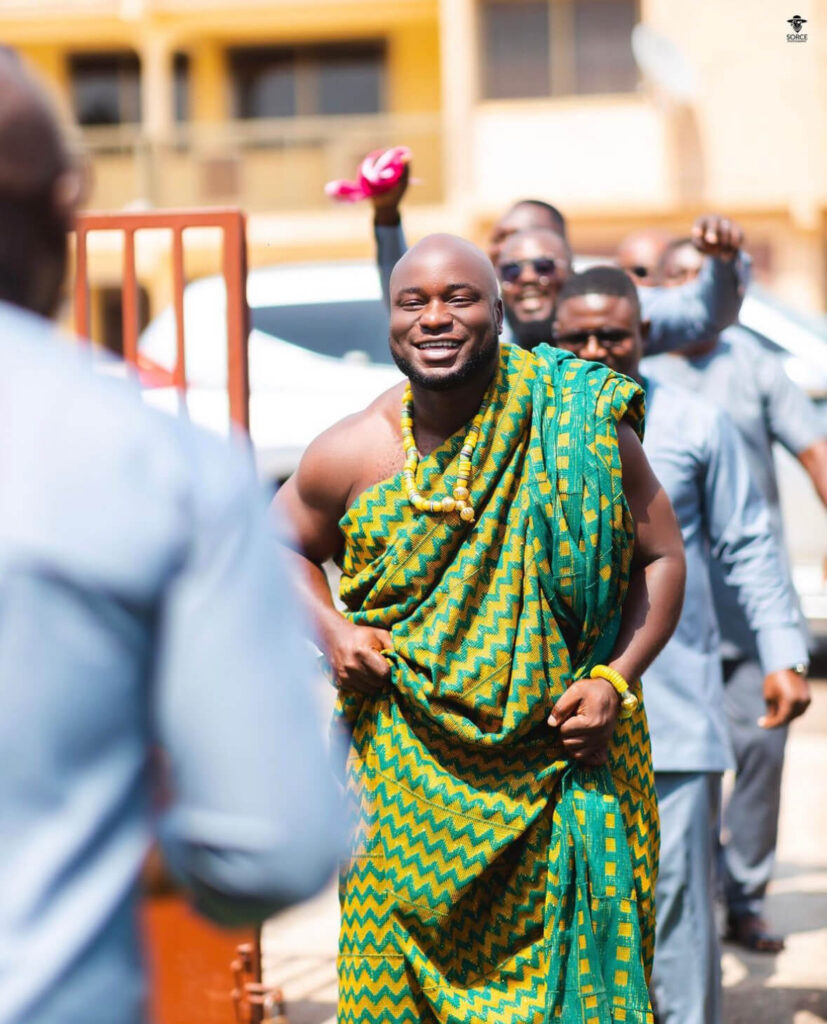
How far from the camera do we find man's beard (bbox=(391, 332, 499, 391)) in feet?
10.1

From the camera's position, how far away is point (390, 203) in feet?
13.8

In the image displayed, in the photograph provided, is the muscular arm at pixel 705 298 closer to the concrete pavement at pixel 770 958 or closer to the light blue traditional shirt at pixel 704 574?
the light blue traditional shirt at pixel 704 574

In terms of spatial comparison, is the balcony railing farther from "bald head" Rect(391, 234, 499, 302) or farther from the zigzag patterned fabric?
the zigzag patterned fabric

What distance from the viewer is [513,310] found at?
455 centimetres

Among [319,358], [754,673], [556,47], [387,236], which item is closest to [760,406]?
[754,673]

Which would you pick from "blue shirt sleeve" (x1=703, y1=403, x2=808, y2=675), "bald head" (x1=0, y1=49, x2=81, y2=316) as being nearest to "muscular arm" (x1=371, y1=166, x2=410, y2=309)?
"blue shirt sleeve" (x1=703, y1=403, x2=808, y2=675)

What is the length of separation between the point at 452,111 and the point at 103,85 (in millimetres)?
5413

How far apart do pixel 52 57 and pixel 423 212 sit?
19.8ft

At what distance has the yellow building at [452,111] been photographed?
61.6ft

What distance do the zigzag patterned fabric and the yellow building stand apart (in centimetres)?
1590

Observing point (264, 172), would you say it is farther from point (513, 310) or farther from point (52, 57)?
point (513, 310)

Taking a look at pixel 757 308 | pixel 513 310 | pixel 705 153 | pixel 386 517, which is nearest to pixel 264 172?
pixel 705 153

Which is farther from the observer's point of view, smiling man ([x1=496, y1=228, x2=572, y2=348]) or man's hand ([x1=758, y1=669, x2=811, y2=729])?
smiling man ([x1=496, y1=228, x2=572, y2=348])

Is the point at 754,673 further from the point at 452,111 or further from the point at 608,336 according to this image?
the point at 452,111
